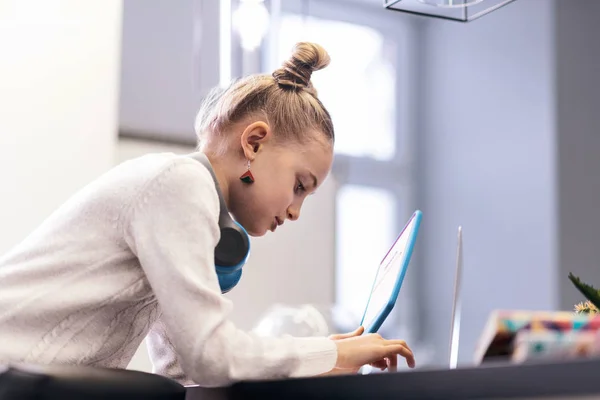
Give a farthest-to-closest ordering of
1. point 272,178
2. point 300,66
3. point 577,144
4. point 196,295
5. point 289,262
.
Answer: point 577,144 → point 289,262 → point 300,66 → point 272,178 → point 196,295

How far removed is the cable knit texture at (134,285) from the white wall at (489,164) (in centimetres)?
289

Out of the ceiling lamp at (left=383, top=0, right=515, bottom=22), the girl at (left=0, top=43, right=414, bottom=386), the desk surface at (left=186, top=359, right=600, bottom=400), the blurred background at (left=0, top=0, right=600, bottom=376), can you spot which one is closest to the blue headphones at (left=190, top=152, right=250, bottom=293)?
the girl at (left=0, top=43, right=414, bottom=386)

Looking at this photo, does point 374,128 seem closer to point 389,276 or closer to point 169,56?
point 169,56

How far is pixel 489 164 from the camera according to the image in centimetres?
399

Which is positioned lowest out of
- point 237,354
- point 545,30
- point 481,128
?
point 237,354

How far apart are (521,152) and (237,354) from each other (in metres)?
3.16

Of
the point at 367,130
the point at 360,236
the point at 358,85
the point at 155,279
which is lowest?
the point at 360,236

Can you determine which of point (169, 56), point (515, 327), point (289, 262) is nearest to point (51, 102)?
point (169, 56)

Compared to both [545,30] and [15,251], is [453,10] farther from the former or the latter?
[545,30]

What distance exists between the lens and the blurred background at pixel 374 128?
188cm

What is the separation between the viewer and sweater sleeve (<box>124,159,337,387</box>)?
2.92 feet

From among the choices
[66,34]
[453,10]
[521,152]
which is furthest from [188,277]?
[521,152]

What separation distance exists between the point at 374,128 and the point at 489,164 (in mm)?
652

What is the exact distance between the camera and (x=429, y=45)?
4.45 m
